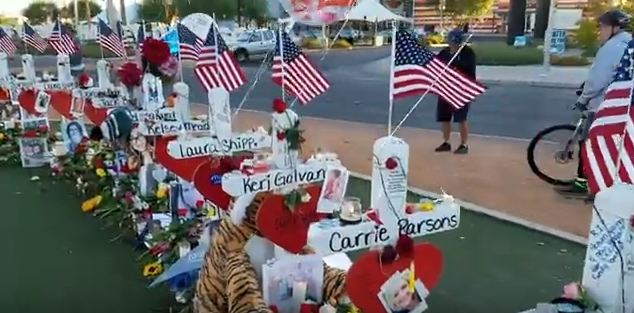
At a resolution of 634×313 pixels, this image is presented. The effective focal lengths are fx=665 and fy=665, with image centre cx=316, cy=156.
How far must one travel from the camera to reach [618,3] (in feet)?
78.2

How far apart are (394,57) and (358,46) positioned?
106 ft

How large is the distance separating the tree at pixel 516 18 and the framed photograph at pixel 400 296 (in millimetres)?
25427

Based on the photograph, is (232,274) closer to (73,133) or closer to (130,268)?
(130,268)

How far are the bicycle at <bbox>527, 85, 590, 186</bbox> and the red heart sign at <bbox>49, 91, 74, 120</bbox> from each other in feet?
15.4

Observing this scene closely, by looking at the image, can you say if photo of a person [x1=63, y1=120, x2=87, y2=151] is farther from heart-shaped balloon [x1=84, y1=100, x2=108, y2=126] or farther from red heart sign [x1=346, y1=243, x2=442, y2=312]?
red heart sign [x1=346, y1=243, x2=442, y2=312]

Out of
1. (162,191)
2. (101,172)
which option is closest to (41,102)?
(101,172)

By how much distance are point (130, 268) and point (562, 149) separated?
4172 mm

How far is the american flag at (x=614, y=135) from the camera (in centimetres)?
225

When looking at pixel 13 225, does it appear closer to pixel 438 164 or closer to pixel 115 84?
pixel 115 84

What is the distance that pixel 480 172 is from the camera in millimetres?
6809

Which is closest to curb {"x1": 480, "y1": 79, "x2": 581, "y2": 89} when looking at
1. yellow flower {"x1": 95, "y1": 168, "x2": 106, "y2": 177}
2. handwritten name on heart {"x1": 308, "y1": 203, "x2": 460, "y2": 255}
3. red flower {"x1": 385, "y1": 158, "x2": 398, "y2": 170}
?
yellow flower {"x1": 95, "y1": 168, "x2": 106, "y2": 177}

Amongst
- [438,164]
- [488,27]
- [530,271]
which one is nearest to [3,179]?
[438,164]

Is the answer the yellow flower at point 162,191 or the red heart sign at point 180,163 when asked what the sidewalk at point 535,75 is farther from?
the red heart sign at point 180,163

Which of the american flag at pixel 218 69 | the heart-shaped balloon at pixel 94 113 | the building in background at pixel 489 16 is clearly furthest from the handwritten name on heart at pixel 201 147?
the building in background at pixel 489 16
